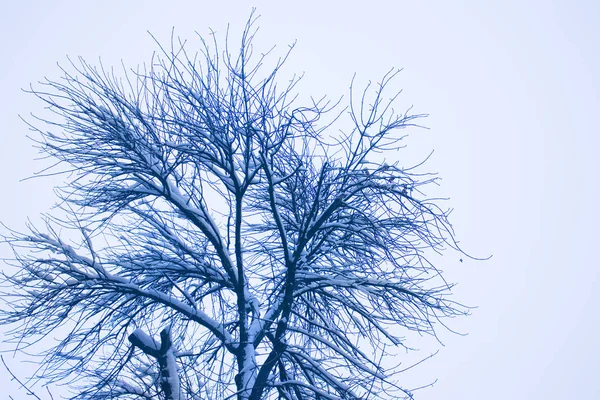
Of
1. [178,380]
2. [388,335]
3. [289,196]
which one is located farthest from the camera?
[289,196]

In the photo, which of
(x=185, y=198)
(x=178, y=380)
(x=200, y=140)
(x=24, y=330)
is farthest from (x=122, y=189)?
(x=178, y=380)

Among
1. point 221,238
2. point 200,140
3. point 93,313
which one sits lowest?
point 93,313

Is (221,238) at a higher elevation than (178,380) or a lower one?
higher

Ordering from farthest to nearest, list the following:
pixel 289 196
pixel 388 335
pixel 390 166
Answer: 1. pixel 289 196
2. pixel 388 335
3. pixel 390 166

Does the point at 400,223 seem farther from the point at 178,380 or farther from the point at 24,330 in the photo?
the point at 24,330

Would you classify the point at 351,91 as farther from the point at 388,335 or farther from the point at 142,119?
the point at 388,335

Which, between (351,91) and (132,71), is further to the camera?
(132,71)

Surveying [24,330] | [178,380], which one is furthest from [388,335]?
[24,330]

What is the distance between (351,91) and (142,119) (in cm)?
227

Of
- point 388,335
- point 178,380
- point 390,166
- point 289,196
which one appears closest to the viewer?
point 178,380

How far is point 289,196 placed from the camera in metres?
7.00

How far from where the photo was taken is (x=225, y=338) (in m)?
6.02

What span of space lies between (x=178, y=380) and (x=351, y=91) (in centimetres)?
340

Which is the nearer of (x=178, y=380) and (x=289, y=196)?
(x=178, y=380)
